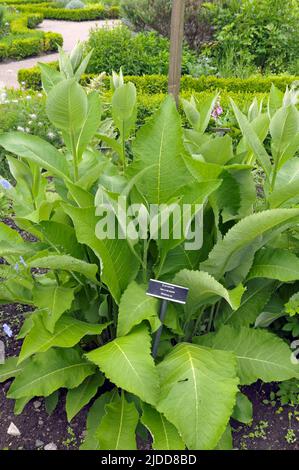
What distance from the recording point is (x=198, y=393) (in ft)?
5.56

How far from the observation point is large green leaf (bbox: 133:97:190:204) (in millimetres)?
2049

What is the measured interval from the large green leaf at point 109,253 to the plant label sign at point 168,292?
185 mm

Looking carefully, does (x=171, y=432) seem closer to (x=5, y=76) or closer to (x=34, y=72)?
(x=34, y=72)

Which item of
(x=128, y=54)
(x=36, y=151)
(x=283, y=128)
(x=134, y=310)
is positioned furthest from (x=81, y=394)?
(x=128, y=54)

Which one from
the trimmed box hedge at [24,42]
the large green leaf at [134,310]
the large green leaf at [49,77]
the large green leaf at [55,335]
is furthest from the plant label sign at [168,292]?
the trimmed box hedge at [24,42]

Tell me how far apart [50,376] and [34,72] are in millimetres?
6662

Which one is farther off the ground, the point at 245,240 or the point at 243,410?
the point at 245,240

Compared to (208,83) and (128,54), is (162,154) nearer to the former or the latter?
(208,83)

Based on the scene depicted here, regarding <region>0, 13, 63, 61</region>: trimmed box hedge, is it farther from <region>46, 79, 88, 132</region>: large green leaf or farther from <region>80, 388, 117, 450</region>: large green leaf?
<region>80, 388, 117, 450</region>: large green leaf

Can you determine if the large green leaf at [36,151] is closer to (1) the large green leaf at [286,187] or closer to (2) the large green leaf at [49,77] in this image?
(2) the large green leaf at [49,77]

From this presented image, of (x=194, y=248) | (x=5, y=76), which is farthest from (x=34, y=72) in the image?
(x=194, y=248)

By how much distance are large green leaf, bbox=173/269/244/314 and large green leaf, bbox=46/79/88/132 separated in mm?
675

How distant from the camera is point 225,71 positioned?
785cm

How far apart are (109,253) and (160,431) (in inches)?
26.3
